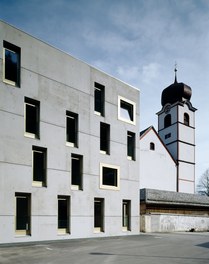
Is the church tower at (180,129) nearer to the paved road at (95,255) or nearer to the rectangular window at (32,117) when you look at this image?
the rectangular window at (32,117)

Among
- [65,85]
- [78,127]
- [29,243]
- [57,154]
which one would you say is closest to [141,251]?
[29,243]

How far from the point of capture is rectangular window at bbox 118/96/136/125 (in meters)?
24.6

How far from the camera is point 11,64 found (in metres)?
18.0

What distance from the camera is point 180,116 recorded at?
4425cm

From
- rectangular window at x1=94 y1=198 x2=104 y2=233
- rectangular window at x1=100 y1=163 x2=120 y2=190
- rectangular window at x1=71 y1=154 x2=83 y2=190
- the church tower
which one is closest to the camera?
rectangular window at x1=71 y1=154 x2=83 y2=190

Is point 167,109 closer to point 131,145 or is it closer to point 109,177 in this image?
point 131,145

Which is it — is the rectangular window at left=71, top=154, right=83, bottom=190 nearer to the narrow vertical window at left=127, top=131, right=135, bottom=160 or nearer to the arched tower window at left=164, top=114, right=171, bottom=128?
the narrow vertical window at left=127, top=131, right=135, bottom=160

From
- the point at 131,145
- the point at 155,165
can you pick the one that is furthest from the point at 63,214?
the point at 155,165

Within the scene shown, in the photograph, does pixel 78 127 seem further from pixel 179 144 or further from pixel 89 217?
pixel 179 144

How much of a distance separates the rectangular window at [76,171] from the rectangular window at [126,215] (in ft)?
16.3

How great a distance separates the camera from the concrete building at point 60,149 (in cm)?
1723

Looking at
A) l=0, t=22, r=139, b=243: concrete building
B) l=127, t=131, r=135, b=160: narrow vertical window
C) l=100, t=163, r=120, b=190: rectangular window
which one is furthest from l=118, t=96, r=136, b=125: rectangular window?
l=100, t=163, r=120, b=190: rectangular window

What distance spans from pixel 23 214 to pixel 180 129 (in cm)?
3073

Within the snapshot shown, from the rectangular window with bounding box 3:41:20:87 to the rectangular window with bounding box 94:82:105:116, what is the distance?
253 inches
